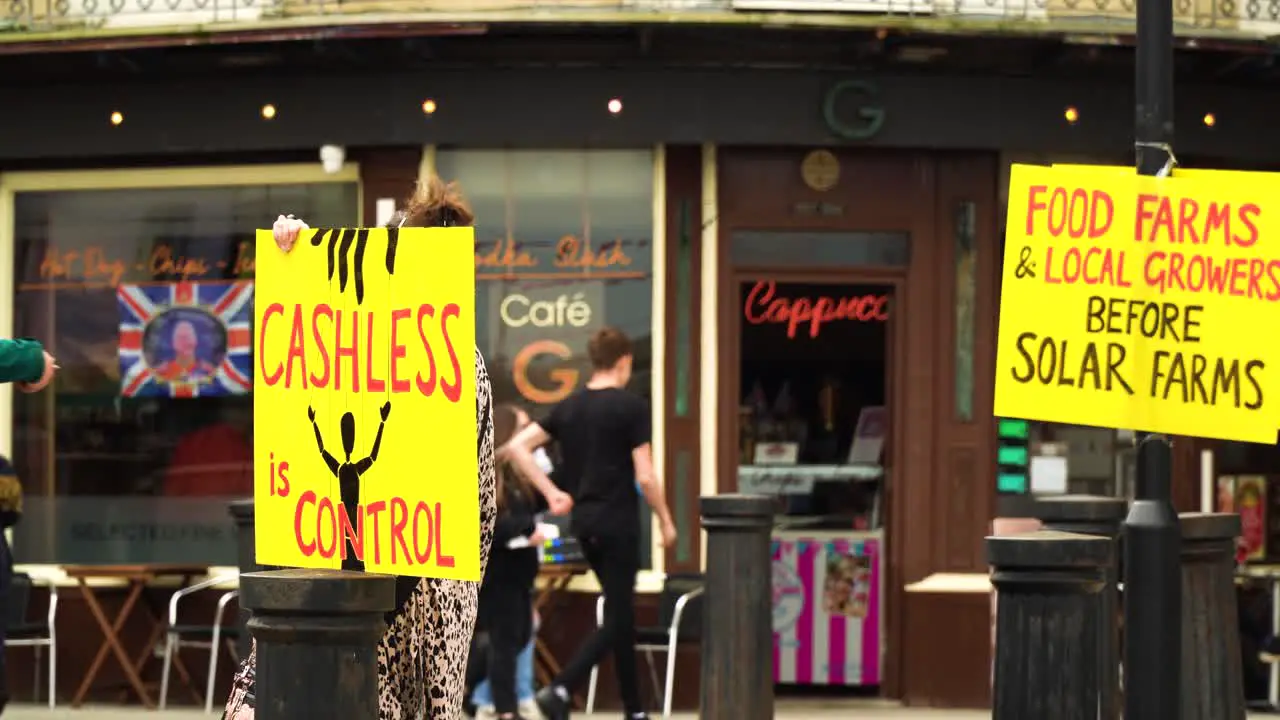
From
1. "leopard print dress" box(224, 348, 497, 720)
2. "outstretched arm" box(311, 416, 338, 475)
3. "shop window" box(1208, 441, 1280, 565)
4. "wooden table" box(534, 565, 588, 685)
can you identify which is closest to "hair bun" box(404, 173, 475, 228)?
"leopard print dress" box(224, 348, 497, 720)

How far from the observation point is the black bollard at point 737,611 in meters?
11.3

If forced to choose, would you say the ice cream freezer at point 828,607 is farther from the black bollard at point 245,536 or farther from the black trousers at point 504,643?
the black bollard at point 245,536

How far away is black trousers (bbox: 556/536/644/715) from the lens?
1164 cm

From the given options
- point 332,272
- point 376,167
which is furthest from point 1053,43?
point 332,272

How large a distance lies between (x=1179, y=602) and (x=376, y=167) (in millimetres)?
7928

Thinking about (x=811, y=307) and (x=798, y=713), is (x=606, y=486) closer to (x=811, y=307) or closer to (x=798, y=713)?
(x=798, y=713)

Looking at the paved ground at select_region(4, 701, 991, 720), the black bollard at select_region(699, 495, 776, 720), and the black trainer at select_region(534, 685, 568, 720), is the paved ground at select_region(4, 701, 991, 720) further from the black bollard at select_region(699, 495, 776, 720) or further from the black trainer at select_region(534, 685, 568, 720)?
the black bollard at select_region(699, 495, 776, 720)

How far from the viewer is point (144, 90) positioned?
15000 mm

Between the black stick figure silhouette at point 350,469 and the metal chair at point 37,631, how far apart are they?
8.12 meters

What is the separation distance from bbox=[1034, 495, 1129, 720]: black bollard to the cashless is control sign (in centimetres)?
246

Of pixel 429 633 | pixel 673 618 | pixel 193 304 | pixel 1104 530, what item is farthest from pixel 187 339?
pixel 429 633

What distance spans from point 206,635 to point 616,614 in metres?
3.61

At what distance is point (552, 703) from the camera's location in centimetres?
1181

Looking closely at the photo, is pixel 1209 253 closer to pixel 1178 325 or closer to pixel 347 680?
pixel 1178 325
